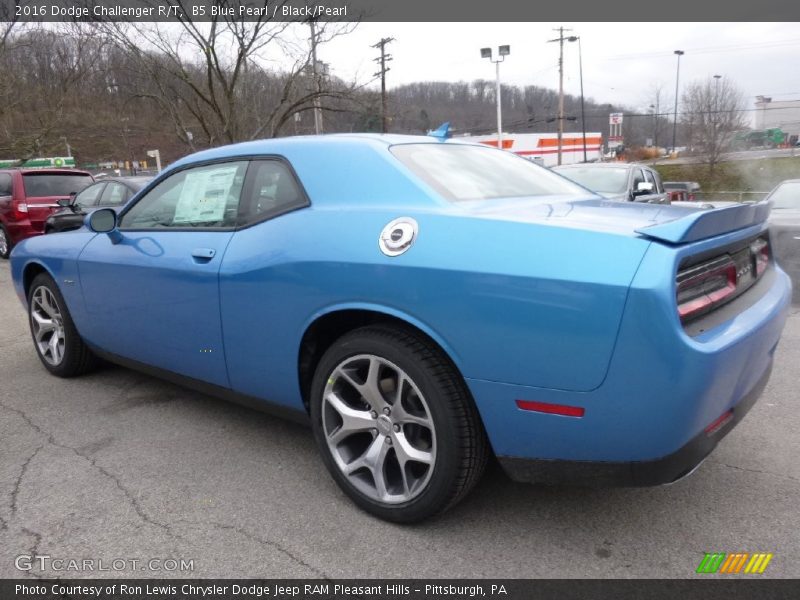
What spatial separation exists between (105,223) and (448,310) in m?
2.46

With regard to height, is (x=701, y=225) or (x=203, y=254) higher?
(x=701, y=225)

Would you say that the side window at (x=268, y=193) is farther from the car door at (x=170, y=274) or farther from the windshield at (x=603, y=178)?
the windshield at (x=603, y=178)

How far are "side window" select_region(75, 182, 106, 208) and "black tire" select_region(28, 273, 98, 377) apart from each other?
6.64 meters

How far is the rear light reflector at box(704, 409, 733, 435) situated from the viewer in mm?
2064

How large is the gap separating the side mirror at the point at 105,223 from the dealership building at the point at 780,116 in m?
66.6

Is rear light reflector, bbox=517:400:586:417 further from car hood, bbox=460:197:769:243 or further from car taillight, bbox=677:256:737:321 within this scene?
car hood, bbox=460:197:769:243

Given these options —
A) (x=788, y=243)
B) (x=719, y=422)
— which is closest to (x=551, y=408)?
(x=719, y=422)

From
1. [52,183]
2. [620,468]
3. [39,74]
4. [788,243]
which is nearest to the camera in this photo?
[620,468]

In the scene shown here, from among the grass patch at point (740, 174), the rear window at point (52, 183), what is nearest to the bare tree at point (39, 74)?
the rear window at point (52, 183)

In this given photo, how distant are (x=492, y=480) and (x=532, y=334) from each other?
111cm

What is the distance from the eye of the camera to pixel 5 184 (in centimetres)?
1205

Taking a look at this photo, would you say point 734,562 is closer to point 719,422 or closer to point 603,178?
point 719,422

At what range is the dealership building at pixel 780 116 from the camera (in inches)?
2276

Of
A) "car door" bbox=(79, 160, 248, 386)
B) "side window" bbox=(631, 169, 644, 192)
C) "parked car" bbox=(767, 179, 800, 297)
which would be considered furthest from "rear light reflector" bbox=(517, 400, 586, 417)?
"side window" bbox=(631, 169, 644, 192)
